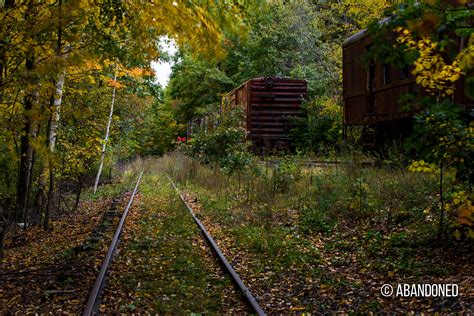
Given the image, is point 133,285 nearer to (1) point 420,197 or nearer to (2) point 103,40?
(2) point 103,40

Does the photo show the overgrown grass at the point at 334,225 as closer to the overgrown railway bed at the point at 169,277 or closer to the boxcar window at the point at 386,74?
the overgrown railway bed at the point at 169,277

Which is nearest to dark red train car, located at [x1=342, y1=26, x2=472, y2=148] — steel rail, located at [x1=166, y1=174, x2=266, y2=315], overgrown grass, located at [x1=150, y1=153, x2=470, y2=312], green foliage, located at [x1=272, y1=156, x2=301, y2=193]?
overgrown grass, located at [x1=150, y1=153, x2=470, y2=312]

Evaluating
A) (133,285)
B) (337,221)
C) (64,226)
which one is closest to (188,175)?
(64,226)

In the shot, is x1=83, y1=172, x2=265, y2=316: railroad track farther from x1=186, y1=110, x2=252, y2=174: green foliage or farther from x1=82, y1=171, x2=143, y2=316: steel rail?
x1=186, y1=110, x2=252, y2=174: green foliage

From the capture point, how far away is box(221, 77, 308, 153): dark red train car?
20312 mm

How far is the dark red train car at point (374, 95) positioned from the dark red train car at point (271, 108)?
545 cm

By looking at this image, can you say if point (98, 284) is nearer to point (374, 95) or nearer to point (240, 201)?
point (240, 201)

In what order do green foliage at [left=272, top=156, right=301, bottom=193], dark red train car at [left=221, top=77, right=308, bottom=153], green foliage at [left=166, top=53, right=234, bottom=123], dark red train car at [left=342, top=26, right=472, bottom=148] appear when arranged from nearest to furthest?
green foliage at [left=272, top=156, right=301, bottom=193], dark red train car at [left=342, top=26, right=472, bottom=148], dark red train car at [left=221, top=77, right=308, bottom=153], green foliage at [left=166, top=53, right=234, bottom=123]

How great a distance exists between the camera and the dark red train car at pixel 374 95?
38.7ft

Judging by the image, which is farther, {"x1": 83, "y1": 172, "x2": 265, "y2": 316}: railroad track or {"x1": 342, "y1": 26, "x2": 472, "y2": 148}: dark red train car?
{"x1": 342, "y1": 26, "x2": 472, "y2": 148}: dark red train car

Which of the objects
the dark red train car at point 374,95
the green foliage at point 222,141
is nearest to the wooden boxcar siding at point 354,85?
the dark red train car at point 374,95

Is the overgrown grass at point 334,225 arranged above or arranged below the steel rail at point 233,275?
above

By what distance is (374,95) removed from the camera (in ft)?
43.8

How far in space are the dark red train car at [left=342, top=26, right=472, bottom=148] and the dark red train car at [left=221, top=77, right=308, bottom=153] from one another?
5452 millimetres
